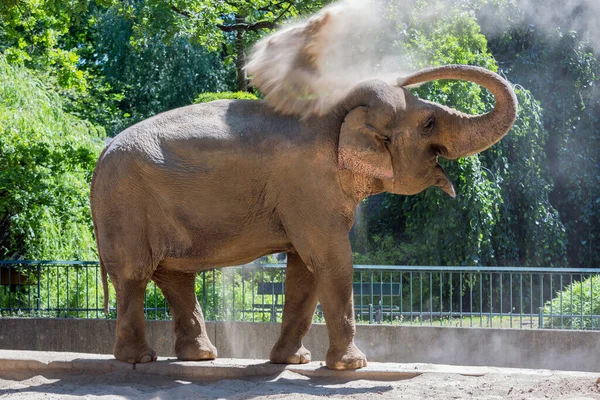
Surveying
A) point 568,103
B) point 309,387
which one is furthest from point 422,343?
point 568,103

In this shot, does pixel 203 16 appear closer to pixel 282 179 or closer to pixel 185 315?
pixel 185 315

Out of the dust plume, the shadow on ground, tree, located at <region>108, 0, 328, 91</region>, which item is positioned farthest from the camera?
tree, located at <region>108, 0, 328, 91</region>

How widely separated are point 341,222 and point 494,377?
5.56 ft

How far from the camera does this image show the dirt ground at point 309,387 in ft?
23.1

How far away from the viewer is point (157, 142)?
27.0 feet

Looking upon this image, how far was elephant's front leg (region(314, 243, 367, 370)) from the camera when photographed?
7.84m

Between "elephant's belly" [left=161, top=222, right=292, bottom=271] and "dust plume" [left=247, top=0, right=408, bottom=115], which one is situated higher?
"dust plume" [left=247, top=0, right=408, bottom=115]

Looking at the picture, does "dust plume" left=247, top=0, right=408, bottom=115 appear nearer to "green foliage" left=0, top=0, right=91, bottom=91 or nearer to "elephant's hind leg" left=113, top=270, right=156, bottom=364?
"elephant's hind leg" left=113, top=270, right=156, bottom=364

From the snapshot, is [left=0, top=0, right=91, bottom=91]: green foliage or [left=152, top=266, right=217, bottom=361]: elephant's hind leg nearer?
[left=152, top=266, right=217, bottom=361]: elephant's hind leg

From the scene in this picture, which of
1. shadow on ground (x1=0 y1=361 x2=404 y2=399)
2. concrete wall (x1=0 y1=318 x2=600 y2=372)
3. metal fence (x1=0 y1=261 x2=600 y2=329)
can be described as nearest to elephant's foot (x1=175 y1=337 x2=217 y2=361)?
shadow on ground (x1=0 y1=361 x2=404 y2=399)

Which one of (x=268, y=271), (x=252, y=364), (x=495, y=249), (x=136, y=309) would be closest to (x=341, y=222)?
(x=252, y=364)

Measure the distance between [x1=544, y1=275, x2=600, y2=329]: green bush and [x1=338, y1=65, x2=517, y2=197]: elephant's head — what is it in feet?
15.9

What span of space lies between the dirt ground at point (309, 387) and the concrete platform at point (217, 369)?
0.07 meters

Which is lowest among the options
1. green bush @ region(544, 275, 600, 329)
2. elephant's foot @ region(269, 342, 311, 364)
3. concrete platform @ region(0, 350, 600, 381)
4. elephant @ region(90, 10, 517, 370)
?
concrete platform @ region(0, 350, 600, 381)
